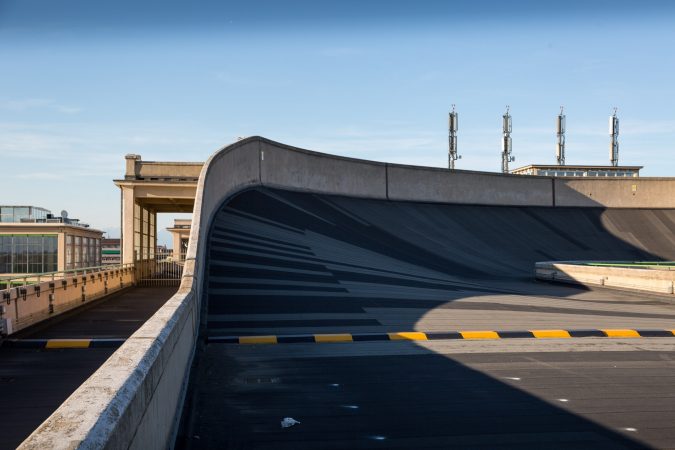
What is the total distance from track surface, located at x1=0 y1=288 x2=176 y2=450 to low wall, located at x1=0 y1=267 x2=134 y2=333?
0.34 metres

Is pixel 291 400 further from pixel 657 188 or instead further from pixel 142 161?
pixel 657 188

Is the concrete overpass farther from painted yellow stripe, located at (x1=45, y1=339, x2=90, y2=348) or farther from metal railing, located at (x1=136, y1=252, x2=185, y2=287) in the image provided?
metal railing, located at (x1=136, y1=252, x2=185, y2=287)

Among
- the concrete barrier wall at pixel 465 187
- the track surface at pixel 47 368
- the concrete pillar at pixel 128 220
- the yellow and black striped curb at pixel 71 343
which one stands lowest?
the track surface at pixel 47 368

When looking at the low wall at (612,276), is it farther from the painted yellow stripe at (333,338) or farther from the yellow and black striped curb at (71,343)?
the yellow and black striped curb at (71,343)

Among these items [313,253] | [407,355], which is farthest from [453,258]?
[407,355]

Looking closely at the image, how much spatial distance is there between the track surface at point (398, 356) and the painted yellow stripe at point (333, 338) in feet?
1.02

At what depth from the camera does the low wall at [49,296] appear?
13273 millimetres

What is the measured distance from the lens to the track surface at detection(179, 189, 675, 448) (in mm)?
5844

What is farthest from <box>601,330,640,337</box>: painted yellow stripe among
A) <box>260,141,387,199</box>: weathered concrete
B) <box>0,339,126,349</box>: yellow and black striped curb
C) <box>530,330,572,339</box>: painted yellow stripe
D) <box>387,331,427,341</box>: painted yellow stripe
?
<box>260,141,387,199</box>: weathered concrete

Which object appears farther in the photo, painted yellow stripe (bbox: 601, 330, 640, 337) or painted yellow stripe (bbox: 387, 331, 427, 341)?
painted yellow stripe (bbox: 601, 330, 640, 337)

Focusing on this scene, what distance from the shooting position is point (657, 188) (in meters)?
42.4

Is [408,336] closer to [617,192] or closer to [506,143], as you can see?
[617,192]

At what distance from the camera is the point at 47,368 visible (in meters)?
9.18

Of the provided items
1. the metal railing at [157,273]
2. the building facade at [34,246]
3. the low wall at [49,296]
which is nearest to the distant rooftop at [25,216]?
the building facade at [34,246]
